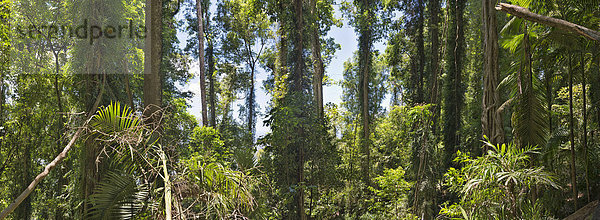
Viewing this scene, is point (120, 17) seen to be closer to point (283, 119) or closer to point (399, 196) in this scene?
point (283, 119)

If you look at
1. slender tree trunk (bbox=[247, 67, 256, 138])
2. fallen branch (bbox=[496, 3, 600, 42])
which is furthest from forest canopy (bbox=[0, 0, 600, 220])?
slender tree trunk (bbox=[247, 67, 256, 138])

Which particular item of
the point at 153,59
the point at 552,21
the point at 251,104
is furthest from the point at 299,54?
the point at 251,104

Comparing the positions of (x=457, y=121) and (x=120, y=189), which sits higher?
(x=457, y=121)

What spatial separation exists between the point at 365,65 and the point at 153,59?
8918mm

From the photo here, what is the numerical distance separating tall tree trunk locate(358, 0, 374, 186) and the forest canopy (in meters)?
0.07

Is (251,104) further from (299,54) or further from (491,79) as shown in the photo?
(491,79)

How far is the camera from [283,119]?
6781 mm

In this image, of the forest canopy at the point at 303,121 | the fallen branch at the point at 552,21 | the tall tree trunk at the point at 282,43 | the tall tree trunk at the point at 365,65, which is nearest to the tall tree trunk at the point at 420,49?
the forest canopy at the point at 303,121

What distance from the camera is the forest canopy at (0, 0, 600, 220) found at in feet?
9.27

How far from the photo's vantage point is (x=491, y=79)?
3258 millimetres

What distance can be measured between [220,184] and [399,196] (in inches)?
203

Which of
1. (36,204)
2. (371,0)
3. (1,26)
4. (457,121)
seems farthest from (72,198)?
(371,0)

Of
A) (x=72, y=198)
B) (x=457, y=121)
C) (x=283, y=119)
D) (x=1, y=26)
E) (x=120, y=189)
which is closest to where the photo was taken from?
(x=120, y=189)

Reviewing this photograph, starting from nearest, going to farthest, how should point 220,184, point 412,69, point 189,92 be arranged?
point 220,184 → point 412,69 → point 189,92
